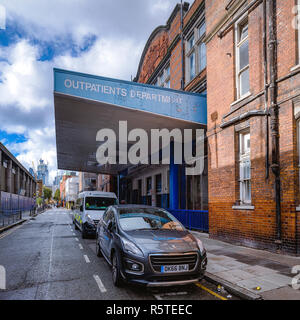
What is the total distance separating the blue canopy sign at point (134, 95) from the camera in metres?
11.3

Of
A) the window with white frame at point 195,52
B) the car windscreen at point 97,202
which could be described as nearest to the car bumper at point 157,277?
the car windscreen at point 97,202

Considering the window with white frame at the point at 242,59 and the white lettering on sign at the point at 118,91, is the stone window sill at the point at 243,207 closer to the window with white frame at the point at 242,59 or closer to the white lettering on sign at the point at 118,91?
the window with white frame at the point at 242,59

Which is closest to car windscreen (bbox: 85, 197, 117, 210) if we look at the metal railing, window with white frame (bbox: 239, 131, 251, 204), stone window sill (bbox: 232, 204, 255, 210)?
the metal railing

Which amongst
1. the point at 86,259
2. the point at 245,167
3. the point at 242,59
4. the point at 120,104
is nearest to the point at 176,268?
the point at 86,259

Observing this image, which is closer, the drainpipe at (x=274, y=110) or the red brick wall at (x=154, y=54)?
the drainpipe at (x=274, y=110)

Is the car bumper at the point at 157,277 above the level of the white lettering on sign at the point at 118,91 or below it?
below

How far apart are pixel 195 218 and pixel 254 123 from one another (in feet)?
21.0

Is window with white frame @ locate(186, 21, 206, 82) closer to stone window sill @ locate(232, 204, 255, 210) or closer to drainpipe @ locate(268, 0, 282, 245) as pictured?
drainpipe @ locate(268, 0, 282, 245)

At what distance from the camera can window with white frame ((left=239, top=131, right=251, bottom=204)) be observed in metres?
10.0

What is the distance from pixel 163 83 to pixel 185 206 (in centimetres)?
951

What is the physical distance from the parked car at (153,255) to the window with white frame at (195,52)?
10.9 m

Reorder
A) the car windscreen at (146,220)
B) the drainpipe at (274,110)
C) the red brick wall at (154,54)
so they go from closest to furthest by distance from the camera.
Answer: the car windscreen at (146,220), the drainpipe at (274,110), the red brick wall at (154,54)

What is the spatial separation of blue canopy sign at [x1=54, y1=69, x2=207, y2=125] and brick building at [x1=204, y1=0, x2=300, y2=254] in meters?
0.95
